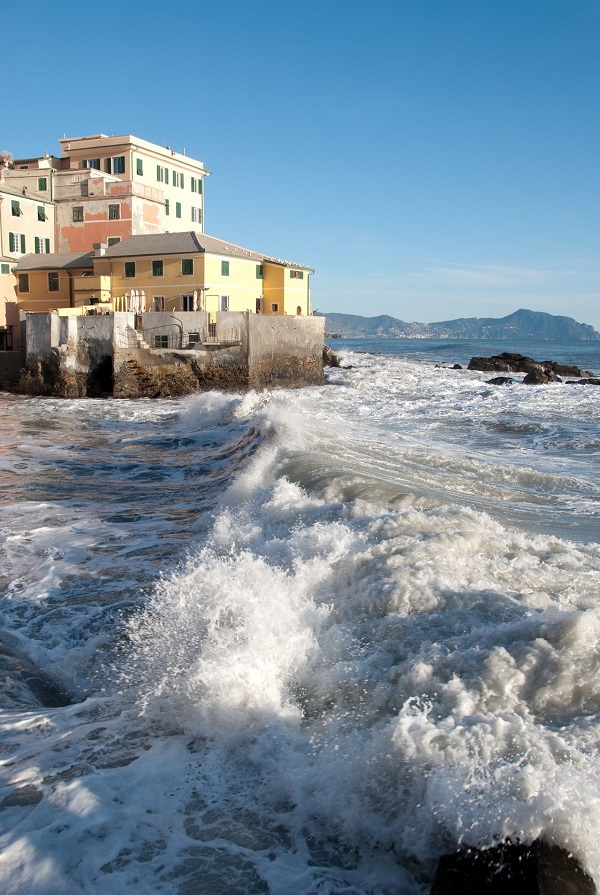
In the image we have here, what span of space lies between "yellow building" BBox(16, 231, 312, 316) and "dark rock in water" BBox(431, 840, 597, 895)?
32.4 m

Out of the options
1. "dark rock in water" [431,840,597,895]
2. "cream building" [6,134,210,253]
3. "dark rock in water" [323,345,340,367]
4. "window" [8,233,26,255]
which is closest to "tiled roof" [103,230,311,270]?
"cream building" [6,134,210,253]

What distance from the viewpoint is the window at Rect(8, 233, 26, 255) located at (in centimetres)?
4059

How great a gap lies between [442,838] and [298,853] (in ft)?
2.65

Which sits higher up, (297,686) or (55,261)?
(55,261)

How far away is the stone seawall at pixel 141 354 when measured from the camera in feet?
98.8

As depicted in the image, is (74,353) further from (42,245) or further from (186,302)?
(42,245)

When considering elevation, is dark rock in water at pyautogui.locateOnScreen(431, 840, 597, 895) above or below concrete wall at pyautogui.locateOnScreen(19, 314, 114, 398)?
below

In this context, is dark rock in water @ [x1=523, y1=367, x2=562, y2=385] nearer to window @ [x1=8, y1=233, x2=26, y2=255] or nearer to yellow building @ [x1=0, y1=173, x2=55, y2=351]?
yellow building @ [x1=0, y1=173, x2=55, y2=351]

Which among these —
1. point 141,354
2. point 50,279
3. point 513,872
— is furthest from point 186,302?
point 513,872

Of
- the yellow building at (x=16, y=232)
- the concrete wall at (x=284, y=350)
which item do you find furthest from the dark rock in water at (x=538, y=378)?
the yellow building at (x=16, y=232)

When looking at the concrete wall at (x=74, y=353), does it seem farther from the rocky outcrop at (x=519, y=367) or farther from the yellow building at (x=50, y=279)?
the rocky outcrop at (x=519, y=367)

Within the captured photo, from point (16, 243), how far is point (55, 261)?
11.9 feet

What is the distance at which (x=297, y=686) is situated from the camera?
5.53 metres

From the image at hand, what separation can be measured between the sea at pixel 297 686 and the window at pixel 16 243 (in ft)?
109
